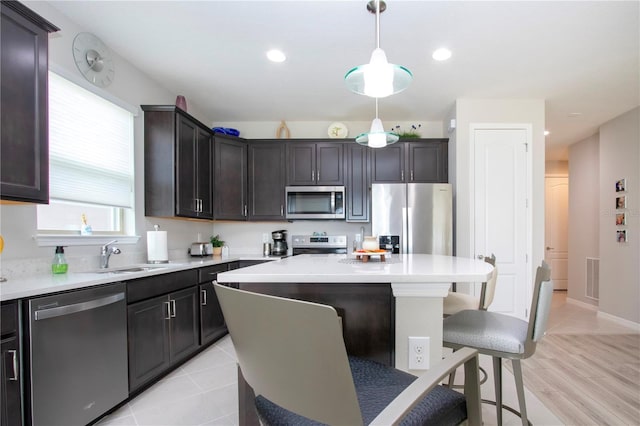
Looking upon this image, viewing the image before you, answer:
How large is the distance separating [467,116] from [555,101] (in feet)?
3.33

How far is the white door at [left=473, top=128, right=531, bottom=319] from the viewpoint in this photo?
352 centimetres

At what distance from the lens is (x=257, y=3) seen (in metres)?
2.05

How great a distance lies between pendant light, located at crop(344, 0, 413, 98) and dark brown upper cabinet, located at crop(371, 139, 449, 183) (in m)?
2.37

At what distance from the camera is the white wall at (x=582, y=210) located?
4.62 metres

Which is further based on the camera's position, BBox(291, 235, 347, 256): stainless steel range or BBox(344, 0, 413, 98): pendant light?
BBox(291, 235, 347, 256): stainless steel range

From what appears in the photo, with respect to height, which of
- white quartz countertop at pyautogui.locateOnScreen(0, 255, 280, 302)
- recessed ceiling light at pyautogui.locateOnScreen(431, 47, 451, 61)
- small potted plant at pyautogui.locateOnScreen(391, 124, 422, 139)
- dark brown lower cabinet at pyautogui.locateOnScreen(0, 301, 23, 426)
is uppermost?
recessed ceiling light at pyautogui.locateOnScreen(431, 47, 451, 61)

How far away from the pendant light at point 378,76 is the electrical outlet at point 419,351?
1.19 m

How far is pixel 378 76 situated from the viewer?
4.98 ft

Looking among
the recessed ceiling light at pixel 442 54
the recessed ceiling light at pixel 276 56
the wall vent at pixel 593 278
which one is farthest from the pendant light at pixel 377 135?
the wall vent at pixel 593 278

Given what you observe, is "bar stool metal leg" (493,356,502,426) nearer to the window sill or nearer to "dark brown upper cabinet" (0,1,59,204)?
"dark brown upper cabinet" (0,1,59,204)

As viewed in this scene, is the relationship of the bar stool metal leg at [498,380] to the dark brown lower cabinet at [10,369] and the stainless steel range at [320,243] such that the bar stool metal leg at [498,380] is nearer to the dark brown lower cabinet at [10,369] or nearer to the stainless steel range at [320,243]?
the dark brown lower cabinet at [10,369]

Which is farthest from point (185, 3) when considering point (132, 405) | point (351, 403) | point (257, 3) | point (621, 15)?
point (621, 15)

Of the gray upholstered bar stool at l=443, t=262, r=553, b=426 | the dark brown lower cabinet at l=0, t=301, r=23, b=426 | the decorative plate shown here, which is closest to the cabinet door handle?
the dark brown lower cabinet at l=0, t=301, r=23, b=426

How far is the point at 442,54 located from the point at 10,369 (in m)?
3.35
